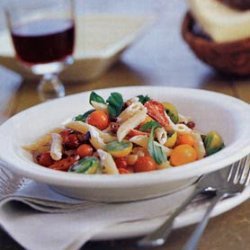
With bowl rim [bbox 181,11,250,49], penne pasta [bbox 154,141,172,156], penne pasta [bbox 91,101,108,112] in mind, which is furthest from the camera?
bowl rim [bbox 181,11,250,49]

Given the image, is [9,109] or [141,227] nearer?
[141,227]

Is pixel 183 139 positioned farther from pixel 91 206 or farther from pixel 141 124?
pixel 91 206

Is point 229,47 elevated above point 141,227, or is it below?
below

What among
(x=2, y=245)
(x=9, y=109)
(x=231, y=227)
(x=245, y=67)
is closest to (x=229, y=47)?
(x=245, y=67)

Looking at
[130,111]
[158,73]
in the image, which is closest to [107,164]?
[130,111]

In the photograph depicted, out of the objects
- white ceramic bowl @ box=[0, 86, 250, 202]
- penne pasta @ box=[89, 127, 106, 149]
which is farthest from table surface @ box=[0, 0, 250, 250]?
penne pasta @ box=[89, 127, 106, 149]

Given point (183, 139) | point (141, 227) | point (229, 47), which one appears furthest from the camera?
point (229, 47)

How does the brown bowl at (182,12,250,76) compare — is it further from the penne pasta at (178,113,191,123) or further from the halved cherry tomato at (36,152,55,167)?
the halved cherry tomato at (36,152,55,167)
